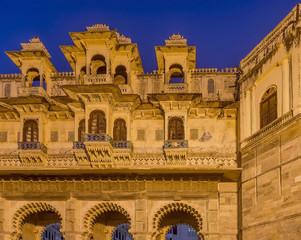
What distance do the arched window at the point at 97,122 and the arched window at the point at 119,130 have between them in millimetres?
686

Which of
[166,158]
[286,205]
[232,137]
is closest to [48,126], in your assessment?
[166,158]

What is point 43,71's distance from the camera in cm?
2238

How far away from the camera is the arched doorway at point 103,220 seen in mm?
20438

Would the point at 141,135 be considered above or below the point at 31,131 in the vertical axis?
below

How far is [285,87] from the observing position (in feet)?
55.4

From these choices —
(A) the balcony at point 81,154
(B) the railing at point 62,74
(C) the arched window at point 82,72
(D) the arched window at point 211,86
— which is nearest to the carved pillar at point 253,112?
(D) the arched window at point 211,86

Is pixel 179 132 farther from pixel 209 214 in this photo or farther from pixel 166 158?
pixel 209 214

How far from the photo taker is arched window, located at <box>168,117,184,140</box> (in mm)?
21391

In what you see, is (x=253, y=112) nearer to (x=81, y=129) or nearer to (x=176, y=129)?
(x=176, y=129)

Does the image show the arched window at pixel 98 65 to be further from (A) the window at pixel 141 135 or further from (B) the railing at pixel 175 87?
(A) the window at pixel 141 135

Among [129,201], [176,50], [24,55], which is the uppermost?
[176,50]

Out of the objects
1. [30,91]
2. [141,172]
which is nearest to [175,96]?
[141,172]

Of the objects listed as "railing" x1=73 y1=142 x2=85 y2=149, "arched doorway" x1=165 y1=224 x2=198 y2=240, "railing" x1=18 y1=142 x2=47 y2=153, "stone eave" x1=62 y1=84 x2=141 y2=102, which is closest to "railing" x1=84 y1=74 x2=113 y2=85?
"stone eave" x1=62 y1=84 x2=141 y2=102

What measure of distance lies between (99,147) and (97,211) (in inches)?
100
